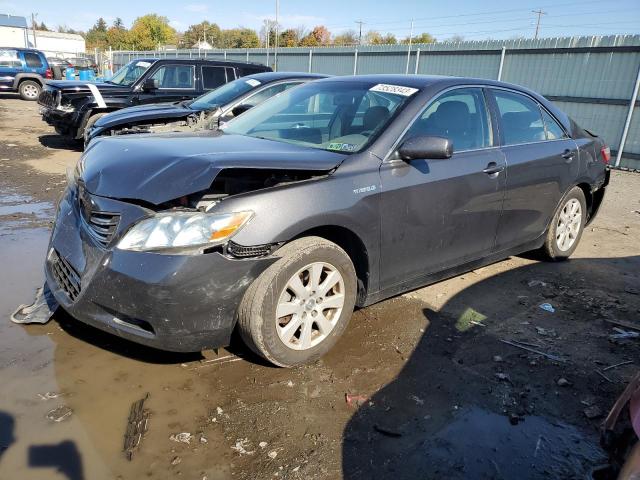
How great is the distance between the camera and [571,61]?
487 inches

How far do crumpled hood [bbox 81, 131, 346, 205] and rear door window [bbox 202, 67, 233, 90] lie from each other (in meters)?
7.50

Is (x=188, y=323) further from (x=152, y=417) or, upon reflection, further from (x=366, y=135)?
(x=366, y=135)

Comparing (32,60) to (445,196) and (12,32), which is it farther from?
(12,32)

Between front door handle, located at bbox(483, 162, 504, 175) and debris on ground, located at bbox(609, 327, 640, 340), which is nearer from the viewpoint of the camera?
debris on ground, located at bbox(609, 327, 640, 340)

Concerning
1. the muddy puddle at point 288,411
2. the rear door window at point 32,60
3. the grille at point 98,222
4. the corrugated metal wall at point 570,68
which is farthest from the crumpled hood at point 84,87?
the rear door window at point 32,60

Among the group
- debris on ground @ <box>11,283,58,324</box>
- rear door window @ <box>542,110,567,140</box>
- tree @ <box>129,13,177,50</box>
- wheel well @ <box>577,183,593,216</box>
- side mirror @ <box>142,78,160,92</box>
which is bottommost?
debris on ground @ <box>11,283,58,324</box>

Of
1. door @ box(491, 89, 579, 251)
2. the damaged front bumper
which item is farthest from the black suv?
door @ box(491, 89, 579, 251)

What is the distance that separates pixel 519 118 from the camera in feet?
14.5

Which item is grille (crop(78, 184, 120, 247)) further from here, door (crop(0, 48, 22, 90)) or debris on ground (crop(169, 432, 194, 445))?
door (crop(0, 48, 22, 90))

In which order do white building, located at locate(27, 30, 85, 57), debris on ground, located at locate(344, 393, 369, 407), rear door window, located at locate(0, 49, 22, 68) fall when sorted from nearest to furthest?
debris on ground, located at locate(344, 393, 369, 407)
rear door window, located at locate(0, 49, 22, 68)
white building, located at locate(27, 30, 85, 57)

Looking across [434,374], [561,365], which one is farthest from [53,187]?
[561,365]

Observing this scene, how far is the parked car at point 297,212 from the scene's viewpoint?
8.50ft

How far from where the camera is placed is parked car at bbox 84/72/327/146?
7027 millimetres

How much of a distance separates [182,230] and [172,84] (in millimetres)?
8691
